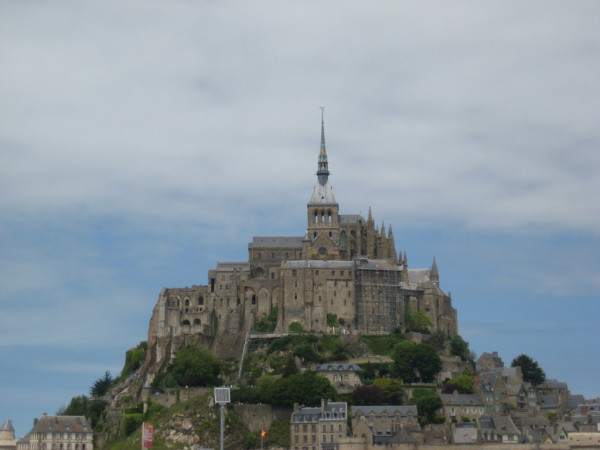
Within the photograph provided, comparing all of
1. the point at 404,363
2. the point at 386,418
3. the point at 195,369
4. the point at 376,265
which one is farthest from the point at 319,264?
the point at 386,418

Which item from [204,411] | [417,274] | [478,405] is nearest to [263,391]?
[204,411]

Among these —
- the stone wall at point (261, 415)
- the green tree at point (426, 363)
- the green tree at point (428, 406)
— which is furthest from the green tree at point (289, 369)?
the green tree at point (428, 406)

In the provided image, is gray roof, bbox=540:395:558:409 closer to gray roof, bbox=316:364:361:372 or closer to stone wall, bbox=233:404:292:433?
gray roof, bbox=316:364:361:372

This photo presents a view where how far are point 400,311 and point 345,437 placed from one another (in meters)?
26.7

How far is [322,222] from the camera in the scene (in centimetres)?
12900

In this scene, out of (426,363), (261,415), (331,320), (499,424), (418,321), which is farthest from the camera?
(418,321)

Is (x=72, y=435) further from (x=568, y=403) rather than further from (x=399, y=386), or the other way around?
(x=568, y=403)

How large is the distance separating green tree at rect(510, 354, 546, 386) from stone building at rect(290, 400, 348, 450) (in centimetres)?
2605

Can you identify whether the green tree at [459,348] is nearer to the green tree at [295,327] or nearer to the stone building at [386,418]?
the green tree at [295,327]

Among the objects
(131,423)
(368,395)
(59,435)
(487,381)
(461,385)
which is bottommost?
(59,435)

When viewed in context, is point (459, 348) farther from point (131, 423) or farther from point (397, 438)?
point (131, 423)

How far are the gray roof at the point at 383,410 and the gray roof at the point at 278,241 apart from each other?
3409 centimetres

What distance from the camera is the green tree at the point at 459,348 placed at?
12044cm

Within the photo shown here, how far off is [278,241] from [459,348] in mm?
24999
